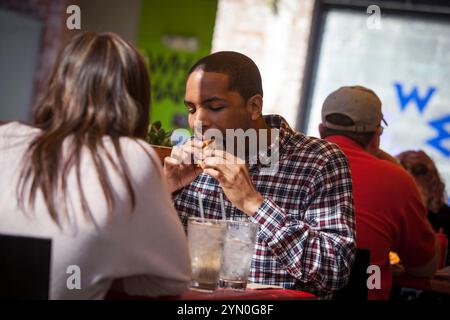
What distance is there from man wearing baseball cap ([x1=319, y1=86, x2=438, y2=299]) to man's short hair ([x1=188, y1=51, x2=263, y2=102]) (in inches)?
27.7

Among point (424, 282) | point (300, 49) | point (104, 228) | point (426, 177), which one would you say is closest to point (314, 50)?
point (300, 49)

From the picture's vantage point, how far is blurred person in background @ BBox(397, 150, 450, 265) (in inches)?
157

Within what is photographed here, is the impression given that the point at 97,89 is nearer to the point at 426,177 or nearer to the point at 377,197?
the point at 377,197

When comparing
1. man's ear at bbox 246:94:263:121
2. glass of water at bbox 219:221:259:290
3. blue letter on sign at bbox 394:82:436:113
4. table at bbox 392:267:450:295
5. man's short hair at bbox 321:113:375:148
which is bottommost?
table at bbox 392:267:450:295

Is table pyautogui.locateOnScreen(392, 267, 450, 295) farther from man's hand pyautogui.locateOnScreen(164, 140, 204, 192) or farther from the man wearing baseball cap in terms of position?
man's hand pyautogui.locateOnScreen(164, 140, 204, 192)

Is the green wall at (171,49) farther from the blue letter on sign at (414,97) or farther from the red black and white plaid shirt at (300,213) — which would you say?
the red black and white plaid shirt at (300,213)

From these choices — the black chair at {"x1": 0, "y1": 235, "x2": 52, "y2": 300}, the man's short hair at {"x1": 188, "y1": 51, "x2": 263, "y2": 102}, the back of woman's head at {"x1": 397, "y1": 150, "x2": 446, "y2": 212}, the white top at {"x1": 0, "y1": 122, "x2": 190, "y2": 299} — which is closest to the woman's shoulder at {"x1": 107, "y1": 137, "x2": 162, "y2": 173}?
the white top at {"x1": 0, "y1": 122, "x2": 190, "y2": 299}

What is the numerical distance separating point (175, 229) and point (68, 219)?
0.68 ft

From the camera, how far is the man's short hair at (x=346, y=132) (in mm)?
3080

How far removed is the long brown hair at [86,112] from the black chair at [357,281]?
0.92 meters

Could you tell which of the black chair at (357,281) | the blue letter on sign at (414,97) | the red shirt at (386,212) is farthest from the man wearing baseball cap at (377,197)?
the blue letter on sign at (414,97)

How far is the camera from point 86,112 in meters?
1.49
